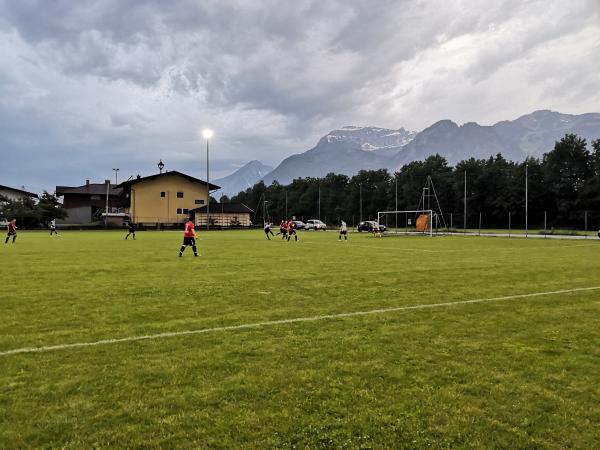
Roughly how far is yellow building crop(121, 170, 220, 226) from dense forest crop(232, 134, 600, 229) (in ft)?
110

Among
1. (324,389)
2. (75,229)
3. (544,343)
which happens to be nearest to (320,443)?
(324,389)

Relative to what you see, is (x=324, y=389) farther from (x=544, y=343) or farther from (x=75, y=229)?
(x=75, y=229)

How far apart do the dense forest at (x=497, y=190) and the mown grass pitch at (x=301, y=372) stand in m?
46.5

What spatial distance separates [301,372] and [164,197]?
75.3 m

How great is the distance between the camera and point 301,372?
4.80m

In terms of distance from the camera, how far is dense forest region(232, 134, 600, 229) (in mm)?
69750

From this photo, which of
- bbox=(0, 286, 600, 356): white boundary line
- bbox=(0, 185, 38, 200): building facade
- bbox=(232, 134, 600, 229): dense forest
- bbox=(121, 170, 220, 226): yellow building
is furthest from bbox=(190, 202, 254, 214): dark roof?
bbox=(0, 286, 600, 356): white boundary line

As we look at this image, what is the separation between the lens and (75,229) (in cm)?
6506

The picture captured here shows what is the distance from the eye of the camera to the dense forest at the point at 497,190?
69750mm

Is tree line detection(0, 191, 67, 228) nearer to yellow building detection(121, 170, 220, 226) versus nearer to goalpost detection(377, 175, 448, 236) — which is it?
yellow building detection(121, 170, 220, 226)

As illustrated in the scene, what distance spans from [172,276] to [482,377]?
31.8 ft

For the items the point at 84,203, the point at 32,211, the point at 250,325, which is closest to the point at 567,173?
the point at 250,325

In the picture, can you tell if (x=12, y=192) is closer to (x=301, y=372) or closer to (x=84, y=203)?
(x=84, y=203)

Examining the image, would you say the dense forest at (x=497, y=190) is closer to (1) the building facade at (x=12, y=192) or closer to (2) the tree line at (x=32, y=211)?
(2) the tree line at (x=32, y=211)
